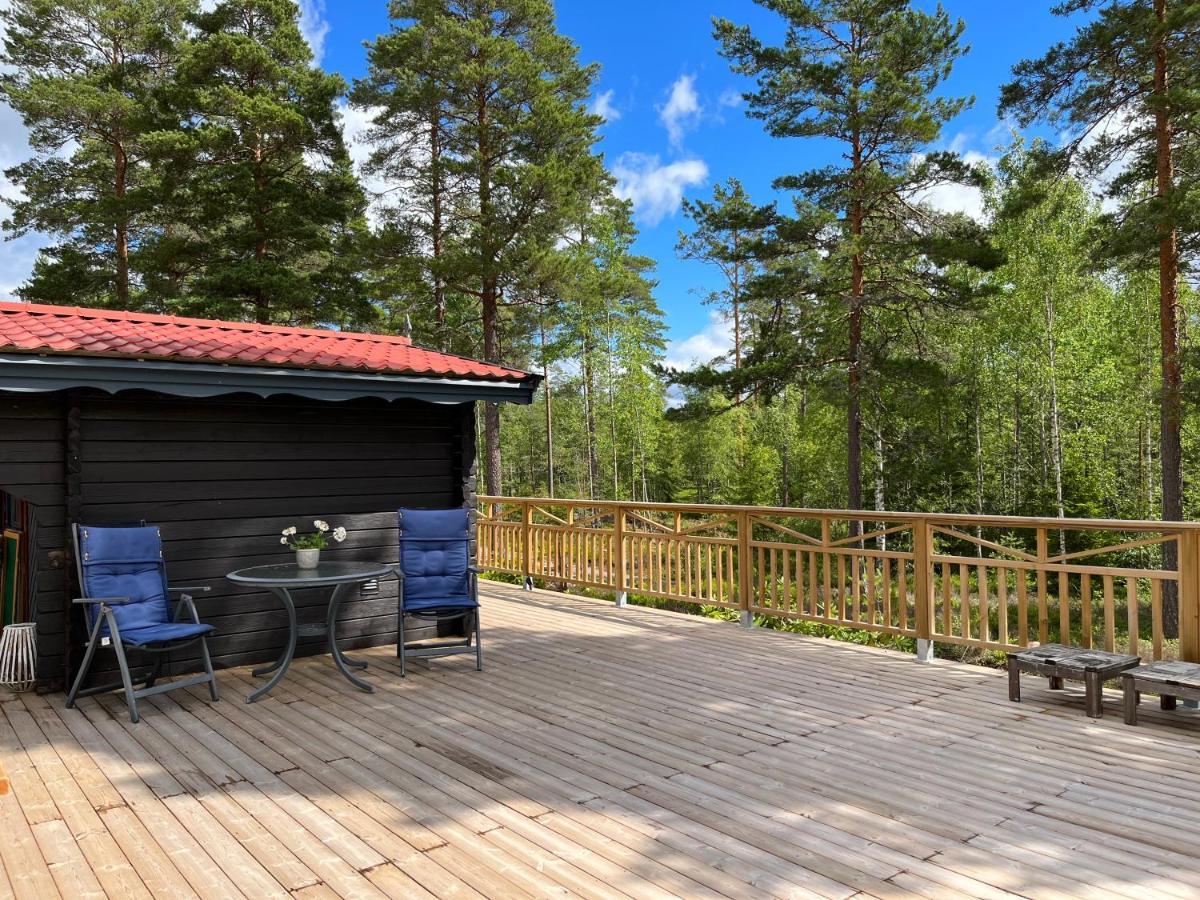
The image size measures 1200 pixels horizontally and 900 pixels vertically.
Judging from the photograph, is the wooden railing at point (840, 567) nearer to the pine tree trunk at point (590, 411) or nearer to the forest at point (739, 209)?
the forest at point (739, 209)

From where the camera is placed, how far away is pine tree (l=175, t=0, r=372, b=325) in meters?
12.8

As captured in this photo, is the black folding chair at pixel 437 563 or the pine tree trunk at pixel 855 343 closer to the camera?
the black folding chair at pixel 437 563

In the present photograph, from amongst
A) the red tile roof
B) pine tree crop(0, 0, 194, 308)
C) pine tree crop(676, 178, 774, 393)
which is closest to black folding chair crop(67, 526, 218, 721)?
the red tile roof

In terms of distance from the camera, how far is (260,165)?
13.3m

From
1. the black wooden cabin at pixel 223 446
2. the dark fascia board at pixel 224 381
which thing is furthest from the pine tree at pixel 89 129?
the dark fascia board at pixel 224 381

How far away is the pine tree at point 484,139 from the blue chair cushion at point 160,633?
896cm

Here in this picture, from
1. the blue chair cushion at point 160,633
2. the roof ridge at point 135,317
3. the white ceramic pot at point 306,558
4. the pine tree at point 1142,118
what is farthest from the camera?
the pine tree at point 1142,118

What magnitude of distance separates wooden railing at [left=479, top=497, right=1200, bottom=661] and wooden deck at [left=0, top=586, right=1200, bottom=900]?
0.51 metres

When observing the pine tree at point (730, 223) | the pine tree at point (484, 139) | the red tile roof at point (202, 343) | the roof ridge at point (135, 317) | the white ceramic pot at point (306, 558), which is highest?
the pine tree at point (484, 139)

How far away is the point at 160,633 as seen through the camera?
401 cm

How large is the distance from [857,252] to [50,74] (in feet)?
47.4

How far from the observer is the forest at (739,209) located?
10344 millimetres

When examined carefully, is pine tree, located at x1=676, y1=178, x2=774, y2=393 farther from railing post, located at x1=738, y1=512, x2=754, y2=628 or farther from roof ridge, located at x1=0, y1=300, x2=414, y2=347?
roof ridge, located at x1=0, y1=300, x2=414, y2=347

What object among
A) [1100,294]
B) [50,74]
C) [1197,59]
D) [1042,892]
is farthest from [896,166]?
[50,74]
